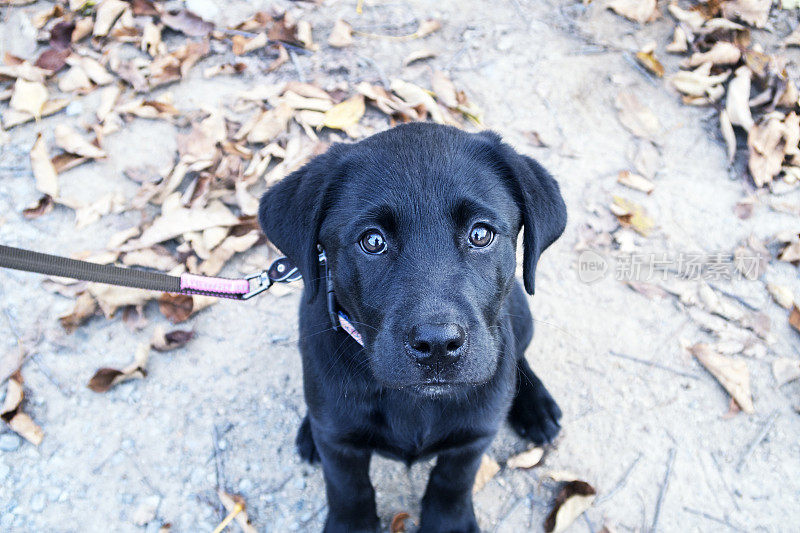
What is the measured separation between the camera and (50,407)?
3.08 metres

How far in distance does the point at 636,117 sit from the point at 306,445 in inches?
129

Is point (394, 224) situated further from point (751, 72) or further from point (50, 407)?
point (751, 72)

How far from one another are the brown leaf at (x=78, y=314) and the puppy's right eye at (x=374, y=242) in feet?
6.32

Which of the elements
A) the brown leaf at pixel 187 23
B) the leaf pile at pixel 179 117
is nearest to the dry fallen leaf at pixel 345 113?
the leaf pile at pixel 179 117

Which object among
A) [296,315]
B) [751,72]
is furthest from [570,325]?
[751,72]

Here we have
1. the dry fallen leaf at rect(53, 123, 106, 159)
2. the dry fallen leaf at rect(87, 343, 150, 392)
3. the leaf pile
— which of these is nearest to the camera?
the dry fallen leaf at rect(87, 343, 150, 392)

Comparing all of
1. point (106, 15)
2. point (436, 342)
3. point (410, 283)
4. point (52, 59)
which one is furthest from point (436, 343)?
point (106, 15)

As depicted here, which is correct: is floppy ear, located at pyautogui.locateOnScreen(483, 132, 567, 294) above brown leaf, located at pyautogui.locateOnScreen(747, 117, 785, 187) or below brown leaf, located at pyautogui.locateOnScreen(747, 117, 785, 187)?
above

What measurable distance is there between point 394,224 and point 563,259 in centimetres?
201

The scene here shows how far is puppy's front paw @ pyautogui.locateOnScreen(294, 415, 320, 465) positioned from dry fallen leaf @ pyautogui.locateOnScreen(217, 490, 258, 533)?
327 mm

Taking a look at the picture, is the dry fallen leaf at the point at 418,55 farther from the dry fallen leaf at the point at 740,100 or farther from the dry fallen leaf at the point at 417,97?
the dry fallen leaf at the point at 740,100

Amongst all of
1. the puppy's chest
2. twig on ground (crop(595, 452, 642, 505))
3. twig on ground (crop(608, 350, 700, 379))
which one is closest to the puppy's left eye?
the puppy's chest

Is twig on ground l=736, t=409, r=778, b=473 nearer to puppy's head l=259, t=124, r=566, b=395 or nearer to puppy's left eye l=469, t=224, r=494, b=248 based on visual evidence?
puppy's head l=259, t=124, r=566, b=395

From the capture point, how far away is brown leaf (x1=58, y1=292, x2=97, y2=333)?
3314 mm
